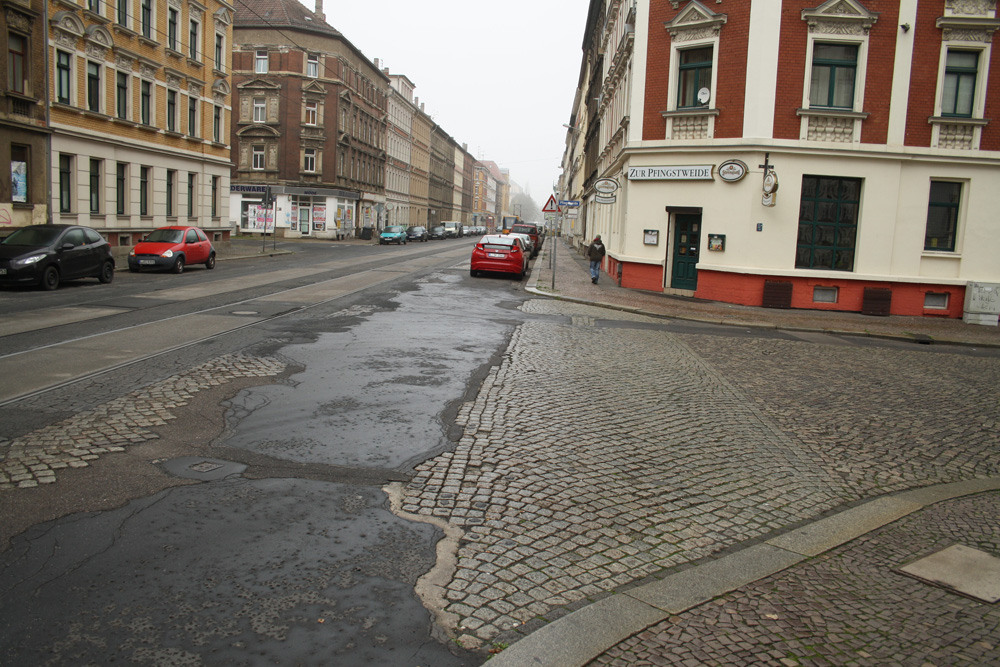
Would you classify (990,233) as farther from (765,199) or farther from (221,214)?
(221,214)

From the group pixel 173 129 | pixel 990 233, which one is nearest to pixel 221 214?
pixel 173 129

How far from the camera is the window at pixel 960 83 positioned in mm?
19781

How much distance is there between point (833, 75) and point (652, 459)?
57.5 ft

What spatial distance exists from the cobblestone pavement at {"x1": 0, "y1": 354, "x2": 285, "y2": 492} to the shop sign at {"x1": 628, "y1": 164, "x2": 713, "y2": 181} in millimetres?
15566

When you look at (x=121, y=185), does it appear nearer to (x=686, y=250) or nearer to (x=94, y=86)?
(x=94, y=86)

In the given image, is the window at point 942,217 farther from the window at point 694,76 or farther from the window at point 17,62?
the window at point 17,62

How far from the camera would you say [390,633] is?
3402 mm

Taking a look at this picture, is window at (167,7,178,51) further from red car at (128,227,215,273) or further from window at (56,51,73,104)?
red car at (128,227,215,273)

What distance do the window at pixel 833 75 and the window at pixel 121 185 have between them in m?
26.5

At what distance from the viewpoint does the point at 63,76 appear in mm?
27406

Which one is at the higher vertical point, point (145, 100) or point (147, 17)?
point (147, 17)

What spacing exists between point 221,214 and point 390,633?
134 ft

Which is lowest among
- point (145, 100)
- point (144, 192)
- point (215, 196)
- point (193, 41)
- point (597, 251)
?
point (597, 251)

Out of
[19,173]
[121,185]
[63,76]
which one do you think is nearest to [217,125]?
[121,185]
